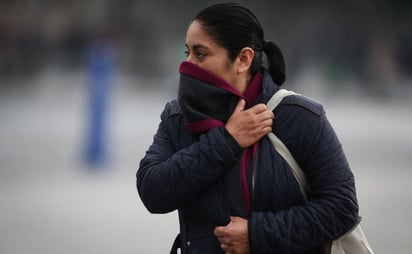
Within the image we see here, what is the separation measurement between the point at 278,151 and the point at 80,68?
991 inches

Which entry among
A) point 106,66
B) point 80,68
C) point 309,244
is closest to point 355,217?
point 309,244

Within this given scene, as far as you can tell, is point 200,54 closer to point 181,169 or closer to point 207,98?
point 207,98

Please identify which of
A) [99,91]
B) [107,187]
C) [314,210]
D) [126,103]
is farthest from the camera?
[126,103]

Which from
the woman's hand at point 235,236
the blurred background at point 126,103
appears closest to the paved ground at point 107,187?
the blurred background at point 126,103

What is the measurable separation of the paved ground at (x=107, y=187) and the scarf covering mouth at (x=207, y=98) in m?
3.15

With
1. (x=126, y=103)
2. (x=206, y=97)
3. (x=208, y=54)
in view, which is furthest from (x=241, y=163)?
(x=126, y=103)

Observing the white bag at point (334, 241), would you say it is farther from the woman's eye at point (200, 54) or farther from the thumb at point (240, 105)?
the woman's eye at point (200, 54)

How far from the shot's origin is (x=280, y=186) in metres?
2.21

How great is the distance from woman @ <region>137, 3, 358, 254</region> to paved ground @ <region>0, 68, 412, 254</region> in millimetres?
3131

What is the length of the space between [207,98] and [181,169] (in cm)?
21

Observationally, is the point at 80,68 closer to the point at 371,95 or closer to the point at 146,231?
the point at 371,95

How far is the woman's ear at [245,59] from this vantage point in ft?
7.47

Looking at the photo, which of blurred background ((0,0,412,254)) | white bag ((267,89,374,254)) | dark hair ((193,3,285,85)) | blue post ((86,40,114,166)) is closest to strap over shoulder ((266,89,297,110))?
white bag ((267,89,374,254))

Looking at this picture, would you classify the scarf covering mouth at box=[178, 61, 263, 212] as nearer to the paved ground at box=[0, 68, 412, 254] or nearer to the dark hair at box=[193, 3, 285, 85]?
the dark hair at box=[193, 3, 285, 85]
